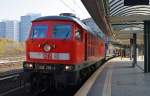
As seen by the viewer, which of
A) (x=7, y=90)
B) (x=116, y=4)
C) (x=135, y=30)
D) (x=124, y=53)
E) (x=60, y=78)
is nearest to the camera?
(x=60, y=78)

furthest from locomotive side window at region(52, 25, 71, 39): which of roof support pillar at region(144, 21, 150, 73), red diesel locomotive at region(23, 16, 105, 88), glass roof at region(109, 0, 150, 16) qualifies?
roof support pillar at region(144, 21, 150, 73)

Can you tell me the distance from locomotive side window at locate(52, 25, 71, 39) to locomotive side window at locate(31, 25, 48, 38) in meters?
0.37

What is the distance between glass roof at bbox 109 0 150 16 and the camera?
70.0 feet

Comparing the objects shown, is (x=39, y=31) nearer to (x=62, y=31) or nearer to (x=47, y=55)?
(x=62, y=31)

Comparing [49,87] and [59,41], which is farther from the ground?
[59,41]

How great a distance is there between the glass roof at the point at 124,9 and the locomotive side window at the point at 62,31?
6.30m

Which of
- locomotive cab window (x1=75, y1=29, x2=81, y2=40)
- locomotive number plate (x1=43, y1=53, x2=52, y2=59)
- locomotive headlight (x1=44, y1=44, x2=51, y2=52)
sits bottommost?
locomotive number plate (x1=43, y1=53, x2=52, y2=59)

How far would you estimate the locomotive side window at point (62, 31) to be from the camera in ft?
47.7

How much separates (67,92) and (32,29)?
9.81 feet

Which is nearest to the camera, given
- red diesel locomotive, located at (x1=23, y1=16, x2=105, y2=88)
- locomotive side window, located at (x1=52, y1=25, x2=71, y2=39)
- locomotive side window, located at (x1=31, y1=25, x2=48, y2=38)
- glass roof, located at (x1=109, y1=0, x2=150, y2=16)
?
red diesel locomotive, located at (x1=23, y1=16, x2=105, y2=88)

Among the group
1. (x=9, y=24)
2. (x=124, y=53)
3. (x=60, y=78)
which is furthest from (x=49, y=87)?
(x=9, y=24)

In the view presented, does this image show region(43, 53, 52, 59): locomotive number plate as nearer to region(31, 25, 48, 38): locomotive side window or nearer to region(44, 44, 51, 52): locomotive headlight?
region(44, 44, 51, 52): locomotive headlight

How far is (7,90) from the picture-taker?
15.9 metres

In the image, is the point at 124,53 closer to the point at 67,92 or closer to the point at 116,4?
the point at 116,4
